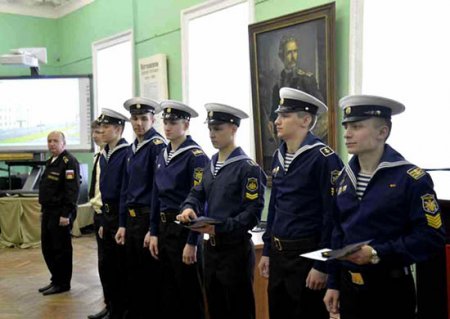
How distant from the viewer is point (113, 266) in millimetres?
3871

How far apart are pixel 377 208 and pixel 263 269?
835mm

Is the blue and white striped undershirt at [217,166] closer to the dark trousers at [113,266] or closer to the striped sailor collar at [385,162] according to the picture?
the striped sailor collar at [385,162]

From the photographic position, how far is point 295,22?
4355 millimetres

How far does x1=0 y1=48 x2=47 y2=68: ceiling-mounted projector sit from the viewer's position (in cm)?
761

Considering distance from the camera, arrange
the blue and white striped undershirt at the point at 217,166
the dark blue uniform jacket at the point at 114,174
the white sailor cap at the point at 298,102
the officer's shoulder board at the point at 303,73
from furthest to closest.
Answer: the officer's shoulder board at the point at 303,73
the dark blue uniform jacket at the point at 114,174
the blue and white striped undershirt at the point at 217,166
the white sailor cap at the point at 298,102

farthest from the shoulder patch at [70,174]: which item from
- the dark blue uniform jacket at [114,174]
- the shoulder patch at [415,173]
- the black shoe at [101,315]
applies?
the shoulder patch at [415,173]

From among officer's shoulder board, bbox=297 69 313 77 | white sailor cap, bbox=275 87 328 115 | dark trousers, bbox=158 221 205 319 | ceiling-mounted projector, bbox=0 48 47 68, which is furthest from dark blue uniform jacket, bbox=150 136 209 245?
ceiling-mounted projector, bbox=0 48 47 68

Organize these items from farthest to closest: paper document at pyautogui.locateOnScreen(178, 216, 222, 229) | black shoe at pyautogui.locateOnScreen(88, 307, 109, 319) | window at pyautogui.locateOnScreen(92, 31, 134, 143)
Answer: window at pyautogui.locateOnScreen(92, 31, 134, 143), black shoe at pyautogui.locateOnScreen(88, 307, 109, 319), paper document at pyautogui.locateOnScreen(178, 216, 222, 229)

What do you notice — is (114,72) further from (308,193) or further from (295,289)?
(295,289)

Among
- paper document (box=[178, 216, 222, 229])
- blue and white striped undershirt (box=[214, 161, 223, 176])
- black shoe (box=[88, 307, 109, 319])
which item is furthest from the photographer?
black shoe (box=[88, 307, 109, 319])

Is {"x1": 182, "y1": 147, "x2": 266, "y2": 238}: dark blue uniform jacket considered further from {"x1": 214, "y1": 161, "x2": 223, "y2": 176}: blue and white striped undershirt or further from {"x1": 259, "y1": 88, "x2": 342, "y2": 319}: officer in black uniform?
{"x1": 259, "y1": 88, "x2": 342, "y2": 319}: officer in black uniform

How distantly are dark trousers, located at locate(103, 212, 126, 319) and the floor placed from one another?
53cm

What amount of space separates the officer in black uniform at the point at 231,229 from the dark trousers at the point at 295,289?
324 millimetres

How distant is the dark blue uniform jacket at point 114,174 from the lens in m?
3.79
